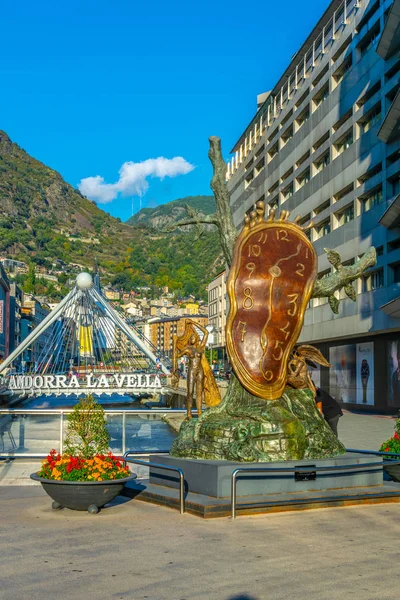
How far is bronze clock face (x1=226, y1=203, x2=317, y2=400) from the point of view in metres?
12.6

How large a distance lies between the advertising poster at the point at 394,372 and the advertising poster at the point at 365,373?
245 centimetres

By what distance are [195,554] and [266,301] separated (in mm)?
5445

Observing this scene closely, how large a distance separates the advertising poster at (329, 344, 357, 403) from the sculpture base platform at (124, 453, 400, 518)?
118 ft

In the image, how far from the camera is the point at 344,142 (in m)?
48.2

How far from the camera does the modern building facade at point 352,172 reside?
40.6 m

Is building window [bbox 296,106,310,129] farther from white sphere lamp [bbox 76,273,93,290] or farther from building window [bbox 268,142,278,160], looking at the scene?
white sphere lamp [bbox 76,273,93,290]

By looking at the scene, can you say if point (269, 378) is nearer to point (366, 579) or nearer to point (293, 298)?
point (293, 298)

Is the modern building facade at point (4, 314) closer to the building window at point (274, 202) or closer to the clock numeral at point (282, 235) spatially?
the building window at point (274, 202)

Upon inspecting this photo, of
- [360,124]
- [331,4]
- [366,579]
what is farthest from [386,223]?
[366,579]

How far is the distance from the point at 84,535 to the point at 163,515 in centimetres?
170

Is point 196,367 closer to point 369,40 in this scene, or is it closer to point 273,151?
point 369,40

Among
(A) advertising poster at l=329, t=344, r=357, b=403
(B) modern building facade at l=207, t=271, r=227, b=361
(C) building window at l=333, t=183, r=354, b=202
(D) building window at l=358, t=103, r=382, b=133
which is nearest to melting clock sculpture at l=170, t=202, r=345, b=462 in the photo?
(D) building window at l=358, t=103, r=382, b=133

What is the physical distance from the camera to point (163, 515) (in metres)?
10.8

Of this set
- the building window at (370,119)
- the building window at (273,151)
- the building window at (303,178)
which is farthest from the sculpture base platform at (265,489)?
the building window at (273,151)
